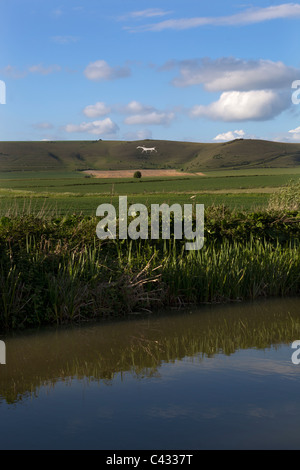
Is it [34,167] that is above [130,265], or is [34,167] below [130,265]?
above

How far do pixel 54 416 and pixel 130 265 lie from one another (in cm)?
524

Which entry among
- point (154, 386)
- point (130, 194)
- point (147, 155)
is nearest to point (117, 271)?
point (154, 386)

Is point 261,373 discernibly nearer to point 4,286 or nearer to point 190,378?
point 190,378

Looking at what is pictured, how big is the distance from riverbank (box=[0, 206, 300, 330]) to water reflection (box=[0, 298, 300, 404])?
1.52ft

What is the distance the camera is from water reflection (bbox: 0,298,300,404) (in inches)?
264

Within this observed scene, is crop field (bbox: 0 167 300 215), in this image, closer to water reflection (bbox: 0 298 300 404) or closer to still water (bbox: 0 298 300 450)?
water reflection (bbox: 0 298 300 404)

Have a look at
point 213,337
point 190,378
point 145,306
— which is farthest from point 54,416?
point 145,306

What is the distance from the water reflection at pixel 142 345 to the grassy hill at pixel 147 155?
427 feet

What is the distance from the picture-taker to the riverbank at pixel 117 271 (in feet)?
30.9

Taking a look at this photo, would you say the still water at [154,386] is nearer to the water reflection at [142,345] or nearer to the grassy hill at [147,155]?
the water reflection at [142,345]

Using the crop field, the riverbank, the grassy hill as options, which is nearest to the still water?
the riverbank

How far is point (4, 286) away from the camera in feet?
30.1

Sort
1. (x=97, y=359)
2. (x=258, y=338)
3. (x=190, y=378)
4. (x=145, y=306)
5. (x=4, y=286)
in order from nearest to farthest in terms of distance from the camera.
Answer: (x=190, y=378) → (x=97, y=359) → (x=258, y=338) → (x=4, y=286) → (x=145, y=306)

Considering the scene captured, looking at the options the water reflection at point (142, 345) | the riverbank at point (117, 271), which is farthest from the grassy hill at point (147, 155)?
the water reflection at point (142, 345)
